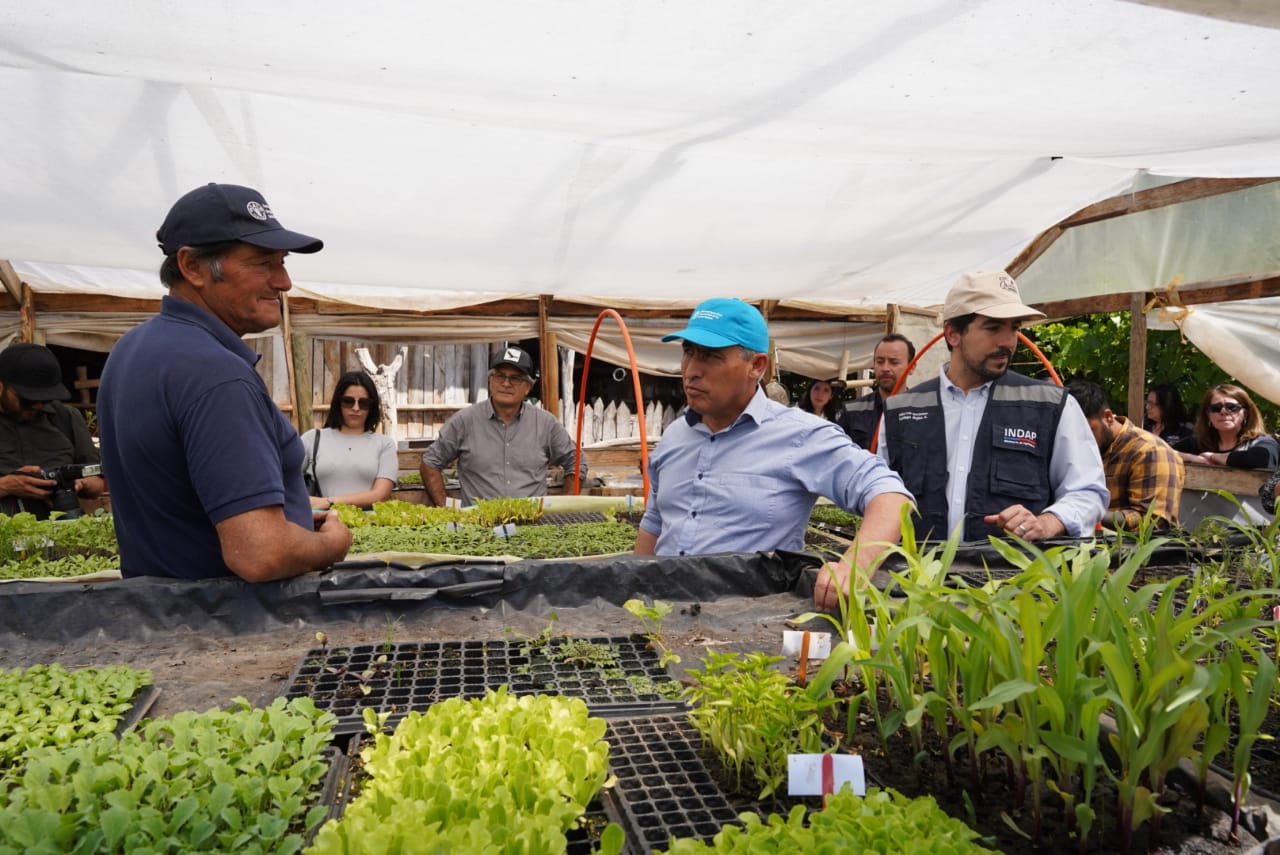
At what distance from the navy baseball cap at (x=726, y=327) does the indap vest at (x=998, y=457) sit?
115 cm

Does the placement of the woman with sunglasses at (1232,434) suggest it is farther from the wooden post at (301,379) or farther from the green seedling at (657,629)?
the wooden post at (301,379)

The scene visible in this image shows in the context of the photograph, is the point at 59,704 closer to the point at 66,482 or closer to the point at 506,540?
the point at 506,540

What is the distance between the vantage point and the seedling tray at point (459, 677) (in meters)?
1.58

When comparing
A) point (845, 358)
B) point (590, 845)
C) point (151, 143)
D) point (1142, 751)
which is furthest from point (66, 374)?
point (1142, 751)

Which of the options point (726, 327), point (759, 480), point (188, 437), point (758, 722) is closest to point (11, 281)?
point (188, 437)

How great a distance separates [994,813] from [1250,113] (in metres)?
3.35

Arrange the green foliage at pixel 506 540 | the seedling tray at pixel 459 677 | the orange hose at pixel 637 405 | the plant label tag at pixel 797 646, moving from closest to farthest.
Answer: the seedling tray at pixel 459 677 < the plant label tag at pixel 797 646 < the green foliage at pixel 506 540 < the orange hose at pixel 637 405

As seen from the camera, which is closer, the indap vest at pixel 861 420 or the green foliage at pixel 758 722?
the green foliage at pixel 758 722

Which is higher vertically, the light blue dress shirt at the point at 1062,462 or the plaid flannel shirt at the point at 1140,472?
the light blue dress shirt at the point at 1062,462

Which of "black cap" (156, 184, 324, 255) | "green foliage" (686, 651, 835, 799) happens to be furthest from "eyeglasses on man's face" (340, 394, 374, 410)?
"green foliage" (686, 651, 835, 799)

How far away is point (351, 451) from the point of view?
203 inches

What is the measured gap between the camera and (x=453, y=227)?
5.16 m

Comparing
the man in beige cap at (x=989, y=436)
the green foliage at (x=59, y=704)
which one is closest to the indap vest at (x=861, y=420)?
the man in beige cap at (x=989, y=436)

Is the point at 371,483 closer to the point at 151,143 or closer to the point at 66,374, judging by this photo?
the point at 151,143
